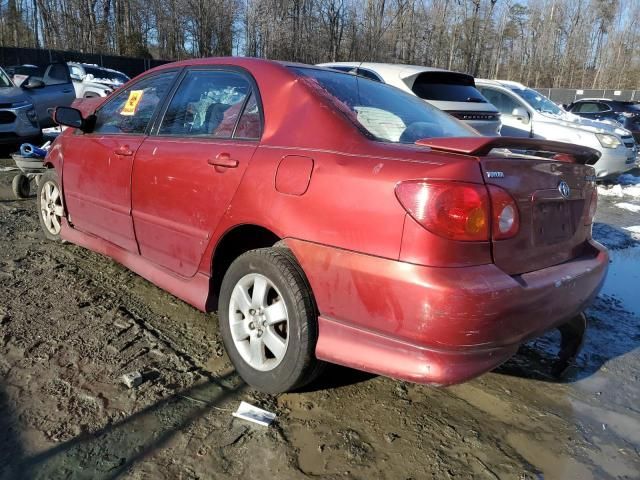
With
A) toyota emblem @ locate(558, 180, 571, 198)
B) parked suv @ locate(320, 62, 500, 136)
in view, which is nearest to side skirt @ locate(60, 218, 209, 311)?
toyota emblem @ locate(558, 180, 571, 198)

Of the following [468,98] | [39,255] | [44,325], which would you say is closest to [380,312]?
[44,325]

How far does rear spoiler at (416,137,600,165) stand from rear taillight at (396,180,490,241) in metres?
0.17

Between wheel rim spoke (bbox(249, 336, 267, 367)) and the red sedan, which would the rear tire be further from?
wheel rim spoke (bbox(249, 336, 267, 367))

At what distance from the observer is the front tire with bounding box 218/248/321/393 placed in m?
2.39

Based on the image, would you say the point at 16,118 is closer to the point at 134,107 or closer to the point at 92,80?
the point at 134,107

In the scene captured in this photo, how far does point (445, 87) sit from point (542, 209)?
568 cm

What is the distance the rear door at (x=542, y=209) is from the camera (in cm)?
217

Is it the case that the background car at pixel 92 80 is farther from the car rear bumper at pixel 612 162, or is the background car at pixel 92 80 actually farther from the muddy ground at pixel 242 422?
the muddy ground at pixel 242 422

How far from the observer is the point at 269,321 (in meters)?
2.56

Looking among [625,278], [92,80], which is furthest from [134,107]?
[92,80]

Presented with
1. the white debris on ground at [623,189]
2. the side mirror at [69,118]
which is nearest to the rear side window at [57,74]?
the side mirror at [69,118]

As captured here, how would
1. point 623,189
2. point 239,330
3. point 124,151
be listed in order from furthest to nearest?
point 623,189 < point 124,151 < point 239,330

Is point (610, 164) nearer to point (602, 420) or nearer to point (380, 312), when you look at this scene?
point (602, 420)

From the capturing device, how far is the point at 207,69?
3262 millimetres
